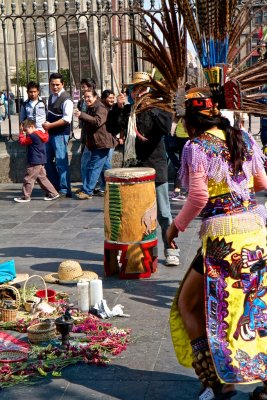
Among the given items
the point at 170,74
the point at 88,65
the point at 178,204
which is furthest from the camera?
the point at 88,65

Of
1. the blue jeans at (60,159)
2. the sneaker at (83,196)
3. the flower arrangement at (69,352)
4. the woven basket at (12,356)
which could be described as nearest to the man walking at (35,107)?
the blue jeans at (60,159)

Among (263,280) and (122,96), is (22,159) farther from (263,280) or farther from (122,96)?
(263,280)

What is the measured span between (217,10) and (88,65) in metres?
8.73

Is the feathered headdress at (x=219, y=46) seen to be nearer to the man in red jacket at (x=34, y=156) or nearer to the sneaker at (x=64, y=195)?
the man in red jacket at (x=34, y=156)

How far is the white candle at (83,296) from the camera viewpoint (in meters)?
5.98

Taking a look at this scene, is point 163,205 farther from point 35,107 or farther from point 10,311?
point 35,107

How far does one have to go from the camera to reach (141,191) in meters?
6.95

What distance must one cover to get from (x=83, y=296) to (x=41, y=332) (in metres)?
0.78

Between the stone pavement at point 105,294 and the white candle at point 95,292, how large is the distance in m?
0.25

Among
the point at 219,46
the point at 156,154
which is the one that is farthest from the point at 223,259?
the point at 156,154

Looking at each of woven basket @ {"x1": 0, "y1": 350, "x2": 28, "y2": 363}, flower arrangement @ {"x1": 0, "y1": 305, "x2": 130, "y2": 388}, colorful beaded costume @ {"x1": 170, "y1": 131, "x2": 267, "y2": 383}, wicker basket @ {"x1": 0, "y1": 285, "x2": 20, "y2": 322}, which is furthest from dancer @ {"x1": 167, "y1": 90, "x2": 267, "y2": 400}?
wicker basket @ {"x1": 0, "y1": 285, "x2": 20, "y2": 322}

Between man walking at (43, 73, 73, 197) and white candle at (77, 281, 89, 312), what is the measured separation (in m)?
5.70

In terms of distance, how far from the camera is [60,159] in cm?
1162

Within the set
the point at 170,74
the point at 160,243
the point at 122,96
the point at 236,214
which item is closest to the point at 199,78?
the point at 170,74
